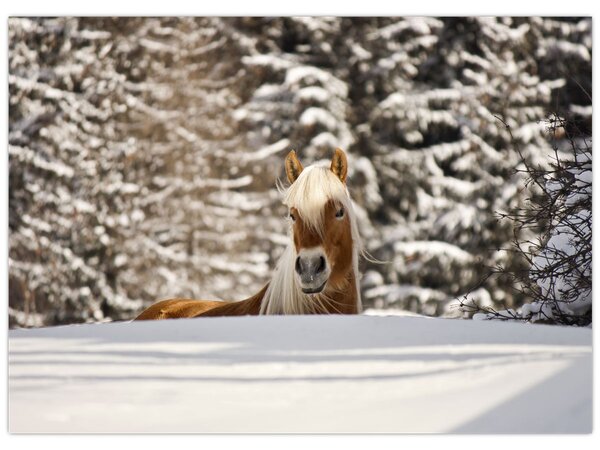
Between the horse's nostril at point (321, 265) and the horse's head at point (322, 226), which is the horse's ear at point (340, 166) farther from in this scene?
the horse's nostril at point (321, 265)

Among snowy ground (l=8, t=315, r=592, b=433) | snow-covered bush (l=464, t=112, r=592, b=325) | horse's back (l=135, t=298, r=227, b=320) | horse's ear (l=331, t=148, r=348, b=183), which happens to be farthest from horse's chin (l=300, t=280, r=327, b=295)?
snow-covered bush (l=464, t=112, r=592, b=325)

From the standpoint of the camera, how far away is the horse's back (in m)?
4.39

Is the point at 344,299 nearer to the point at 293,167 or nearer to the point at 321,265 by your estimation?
the point at 321,265

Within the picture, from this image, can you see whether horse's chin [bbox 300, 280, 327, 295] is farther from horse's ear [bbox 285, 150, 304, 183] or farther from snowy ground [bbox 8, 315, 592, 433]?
horse's ear [bbox 285, 150, 304, 183]

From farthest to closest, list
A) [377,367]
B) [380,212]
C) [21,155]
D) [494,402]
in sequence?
1. [380,212]
2. [21,155]
3. [377,367]
4. [494,402]

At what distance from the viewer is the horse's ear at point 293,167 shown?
4.14 meters

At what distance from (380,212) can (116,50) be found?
1.82 metres

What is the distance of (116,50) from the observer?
5406 mm

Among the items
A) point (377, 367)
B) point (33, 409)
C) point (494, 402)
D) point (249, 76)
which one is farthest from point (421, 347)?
point (249, 76)

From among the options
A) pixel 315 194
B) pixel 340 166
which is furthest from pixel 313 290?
pixel 340 166

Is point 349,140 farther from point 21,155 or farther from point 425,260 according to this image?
point 21,155

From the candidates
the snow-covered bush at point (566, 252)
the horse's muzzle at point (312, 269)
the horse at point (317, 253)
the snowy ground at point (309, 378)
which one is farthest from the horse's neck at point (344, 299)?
the snow-covered bush at point (566, 252)

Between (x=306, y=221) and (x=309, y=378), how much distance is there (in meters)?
0.91

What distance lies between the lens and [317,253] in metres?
3.88
